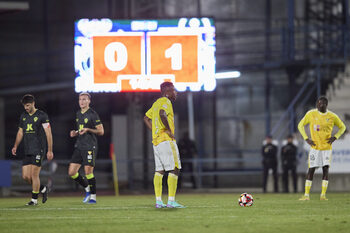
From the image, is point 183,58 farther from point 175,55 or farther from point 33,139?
point 33,139

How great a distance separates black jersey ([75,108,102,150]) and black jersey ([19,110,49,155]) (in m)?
0.85

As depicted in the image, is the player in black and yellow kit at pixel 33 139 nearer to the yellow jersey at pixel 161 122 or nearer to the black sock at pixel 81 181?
the black sock at pixel 81 181

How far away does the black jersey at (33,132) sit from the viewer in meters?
13.7

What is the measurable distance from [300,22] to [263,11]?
150cm

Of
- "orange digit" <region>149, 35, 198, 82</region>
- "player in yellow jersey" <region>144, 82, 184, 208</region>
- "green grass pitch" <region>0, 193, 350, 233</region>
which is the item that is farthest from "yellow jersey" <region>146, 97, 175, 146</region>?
"orange digit" <region>149, 35, 198, 82</region>

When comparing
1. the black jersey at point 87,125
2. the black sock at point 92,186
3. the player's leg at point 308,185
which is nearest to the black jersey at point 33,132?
the black jersey at point 87,125

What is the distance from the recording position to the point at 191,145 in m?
25.8

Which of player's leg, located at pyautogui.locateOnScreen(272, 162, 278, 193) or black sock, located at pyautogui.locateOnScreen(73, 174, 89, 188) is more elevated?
black sock, located at pyautogui.locateOnScreen(73, 174, 89, 188)

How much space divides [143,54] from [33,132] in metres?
10.1

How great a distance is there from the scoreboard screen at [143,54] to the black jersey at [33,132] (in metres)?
9.56

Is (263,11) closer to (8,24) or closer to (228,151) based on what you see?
(228,151)

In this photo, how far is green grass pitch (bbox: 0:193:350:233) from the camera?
31.3 ft

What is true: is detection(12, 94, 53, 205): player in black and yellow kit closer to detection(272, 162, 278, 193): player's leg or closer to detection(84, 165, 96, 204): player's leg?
detection(84, 165, 96, 204): player's leg

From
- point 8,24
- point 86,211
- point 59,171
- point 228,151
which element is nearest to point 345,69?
point 228,151
